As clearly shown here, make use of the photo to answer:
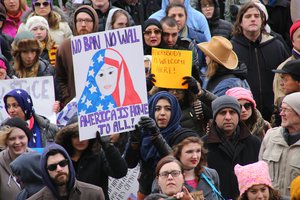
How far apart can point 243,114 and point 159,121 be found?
1.11 meters

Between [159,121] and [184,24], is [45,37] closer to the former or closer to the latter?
[184,24]

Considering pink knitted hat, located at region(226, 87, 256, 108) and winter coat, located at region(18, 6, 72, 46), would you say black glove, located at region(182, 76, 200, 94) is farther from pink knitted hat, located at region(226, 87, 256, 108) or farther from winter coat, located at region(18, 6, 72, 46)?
winter coat, located at region(18, 6, 72, 46)

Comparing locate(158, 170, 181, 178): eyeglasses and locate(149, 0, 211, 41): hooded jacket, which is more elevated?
locate(149, 0, 211, 41): hooded jacket

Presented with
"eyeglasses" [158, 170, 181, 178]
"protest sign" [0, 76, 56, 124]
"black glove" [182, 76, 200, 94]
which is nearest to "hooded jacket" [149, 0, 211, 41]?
"protest sign" [0, 76, 56, 124]

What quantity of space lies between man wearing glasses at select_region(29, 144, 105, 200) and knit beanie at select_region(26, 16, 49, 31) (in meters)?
4.93

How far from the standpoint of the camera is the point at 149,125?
13398 millimetres

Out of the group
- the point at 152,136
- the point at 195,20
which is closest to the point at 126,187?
the point at 152,136

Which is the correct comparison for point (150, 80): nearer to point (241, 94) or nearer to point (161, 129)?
point (241, 94)

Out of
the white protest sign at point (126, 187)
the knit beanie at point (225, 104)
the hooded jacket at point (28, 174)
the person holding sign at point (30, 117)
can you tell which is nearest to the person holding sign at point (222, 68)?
the knit beanie at point (225, 104)

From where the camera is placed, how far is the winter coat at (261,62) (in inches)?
663

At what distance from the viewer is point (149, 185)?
13727 mm

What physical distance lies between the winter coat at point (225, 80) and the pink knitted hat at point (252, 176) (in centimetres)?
285

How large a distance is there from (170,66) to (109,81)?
1.65m

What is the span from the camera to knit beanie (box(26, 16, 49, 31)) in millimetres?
17359
